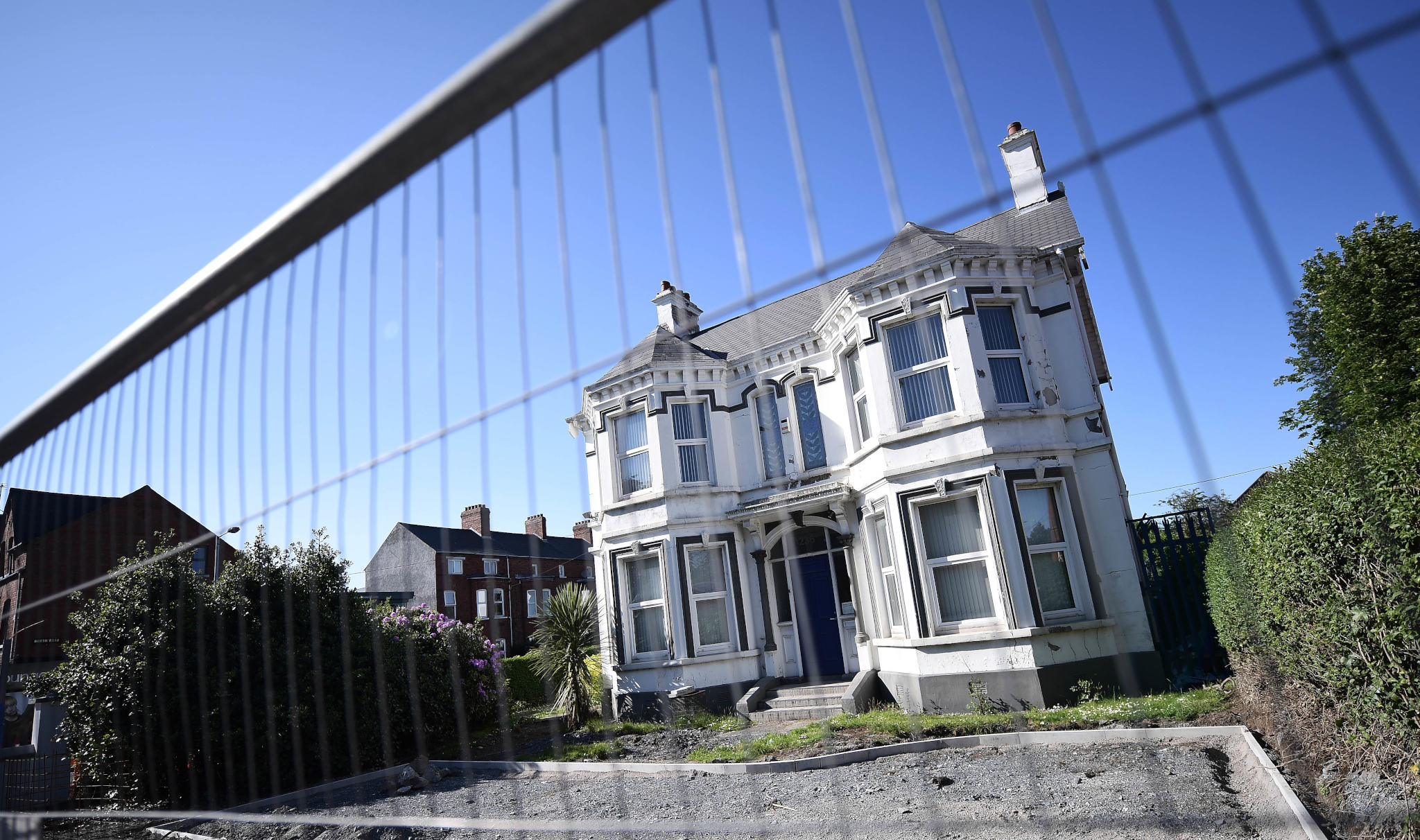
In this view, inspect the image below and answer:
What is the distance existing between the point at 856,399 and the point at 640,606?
5331 millimetres

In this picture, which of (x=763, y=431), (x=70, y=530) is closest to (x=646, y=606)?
(x=763, y=431)

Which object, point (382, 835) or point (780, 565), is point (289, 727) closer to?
point (382, 835)

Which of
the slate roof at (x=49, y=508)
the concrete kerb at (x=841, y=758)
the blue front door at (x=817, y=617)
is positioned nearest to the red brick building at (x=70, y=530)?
the slate roof at (x=49, y=508)

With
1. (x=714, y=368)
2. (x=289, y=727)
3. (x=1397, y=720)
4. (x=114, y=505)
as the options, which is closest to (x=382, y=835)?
(x=114, y=505)

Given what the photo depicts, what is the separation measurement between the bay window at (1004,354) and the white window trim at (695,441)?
5161 mm

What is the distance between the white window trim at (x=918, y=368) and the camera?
1004 centimetres

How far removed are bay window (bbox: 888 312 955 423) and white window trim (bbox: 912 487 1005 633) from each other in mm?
1192

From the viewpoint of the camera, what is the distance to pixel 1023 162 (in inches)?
484

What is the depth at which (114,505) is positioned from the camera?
4.93 m

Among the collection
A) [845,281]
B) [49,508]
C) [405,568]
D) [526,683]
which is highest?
[845,281]

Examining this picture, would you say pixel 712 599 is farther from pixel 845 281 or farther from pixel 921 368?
pixel 845 281

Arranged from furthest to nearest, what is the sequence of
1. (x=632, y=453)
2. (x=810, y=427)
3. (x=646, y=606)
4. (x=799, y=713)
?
(x=632, y=453) → (x=646, y=606) → (x=810, y=427) → (x=799, y=713)

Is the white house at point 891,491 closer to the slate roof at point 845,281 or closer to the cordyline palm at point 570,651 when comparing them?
the slate roof at point 845,281

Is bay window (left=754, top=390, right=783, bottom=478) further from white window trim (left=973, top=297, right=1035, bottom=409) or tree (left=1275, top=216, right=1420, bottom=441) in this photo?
tree (left=1275, top=216, right=1420, bottom=441)
